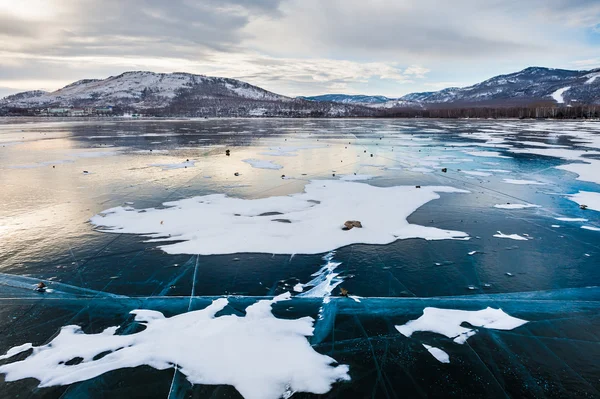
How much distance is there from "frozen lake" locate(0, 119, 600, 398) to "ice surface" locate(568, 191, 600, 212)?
11 centimetres

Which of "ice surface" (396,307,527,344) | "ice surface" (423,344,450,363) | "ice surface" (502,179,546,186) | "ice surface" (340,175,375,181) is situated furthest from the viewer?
"ice surface" (340,175,375,181)

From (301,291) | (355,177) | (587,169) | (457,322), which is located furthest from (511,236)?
(587,169)

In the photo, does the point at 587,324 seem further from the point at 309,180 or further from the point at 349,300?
the point at 309,180

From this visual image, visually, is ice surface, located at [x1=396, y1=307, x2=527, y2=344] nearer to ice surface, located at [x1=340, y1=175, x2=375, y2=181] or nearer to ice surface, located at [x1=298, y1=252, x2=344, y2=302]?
ice surface, located at [x1=298, y1=252, x2=344, y2=302]

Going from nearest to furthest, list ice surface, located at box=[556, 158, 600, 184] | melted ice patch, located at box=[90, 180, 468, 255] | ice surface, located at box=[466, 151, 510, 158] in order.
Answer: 1. melted ice patch, located at box=[90, 180, 468, 255]
2. ice surface, located at box=[556, 158, 600, 184]
3. ice surface, located at box=[466, 151, 510, 158]

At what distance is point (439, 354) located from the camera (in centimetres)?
466

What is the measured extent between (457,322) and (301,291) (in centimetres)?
242

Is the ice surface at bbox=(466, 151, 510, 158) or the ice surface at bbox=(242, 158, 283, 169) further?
the ice surface at bbox=(466, 151, 510, 158)

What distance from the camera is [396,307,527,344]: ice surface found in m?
5.08

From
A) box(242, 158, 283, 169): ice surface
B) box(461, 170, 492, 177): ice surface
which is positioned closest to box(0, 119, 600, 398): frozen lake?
box(461, 170, 492, 177): ice surface

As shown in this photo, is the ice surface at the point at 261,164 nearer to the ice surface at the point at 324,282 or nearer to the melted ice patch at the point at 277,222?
the melted ice patch at the point at 277,222

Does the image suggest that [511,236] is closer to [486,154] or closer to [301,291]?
[301,291]

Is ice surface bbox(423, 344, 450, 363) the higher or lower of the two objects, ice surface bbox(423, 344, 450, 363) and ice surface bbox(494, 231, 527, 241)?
the lower

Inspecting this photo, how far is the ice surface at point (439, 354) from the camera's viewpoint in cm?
455
